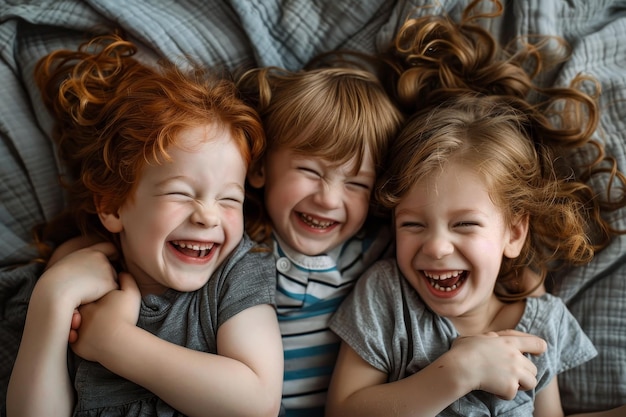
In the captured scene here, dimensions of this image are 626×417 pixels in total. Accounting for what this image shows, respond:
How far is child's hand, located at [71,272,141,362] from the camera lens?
1248 millimetres

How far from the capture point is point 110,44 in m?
1.43

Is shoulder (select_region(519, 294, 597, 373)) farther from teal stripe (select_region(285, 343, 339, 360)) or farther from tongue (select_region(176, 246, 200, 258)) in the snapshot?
tongue (select_region(176, 246, 200, 258))

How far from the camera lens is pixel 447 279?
1.34 meters

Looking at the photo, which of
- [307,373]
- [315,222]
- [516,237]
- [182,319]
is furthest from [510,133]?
[182,319]

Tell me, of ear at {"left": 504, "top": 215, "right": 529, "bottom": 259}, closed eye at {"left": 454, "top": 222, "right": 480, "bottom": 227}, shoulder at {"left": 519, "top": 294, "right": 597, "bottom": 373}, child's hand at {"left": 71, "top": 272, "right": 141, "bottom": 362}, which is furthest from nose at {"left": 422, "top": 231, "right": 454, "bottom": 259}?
child's hand at {"left": 71, "top": 272, "right": 141, "bottom": 362}

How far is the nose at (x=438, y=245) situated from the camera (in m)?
1.26

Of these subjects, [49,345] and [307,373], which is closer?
[49,345]

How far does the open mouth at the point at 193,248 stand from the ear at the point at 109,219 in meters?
0.12

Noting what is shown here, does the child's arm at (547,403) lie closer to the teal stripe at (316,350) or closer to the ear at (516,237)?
the ear at (516,237)

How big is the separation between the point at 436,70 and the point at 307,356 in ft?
2.24

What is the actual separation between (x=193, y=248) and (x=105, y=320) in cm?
21

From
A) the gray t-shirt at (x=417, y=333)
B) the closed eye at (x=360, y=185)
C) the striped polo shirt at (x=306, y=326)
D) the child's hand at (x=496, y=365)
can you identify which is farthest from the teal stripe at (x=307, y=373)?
the closed eye at (x=360, y=185)

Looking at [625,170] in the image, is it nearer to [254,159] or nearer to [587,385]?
[587,385]

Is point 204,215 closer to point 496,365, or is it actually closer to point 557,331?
point 496,365
